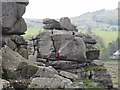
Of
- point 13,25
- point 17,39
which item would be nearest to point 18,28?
point 13,25

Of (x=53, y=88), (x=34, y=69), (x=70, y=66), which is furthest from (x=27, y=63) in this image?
(x=70, y=66)

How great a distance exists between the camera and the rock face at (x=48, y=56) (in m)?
28.4

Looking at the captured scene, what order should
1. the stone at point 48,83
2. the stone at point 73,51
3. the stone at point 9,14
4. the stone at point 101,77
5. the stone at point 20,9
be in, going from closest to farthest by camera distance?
the stone at point 48,83
the stone at point 9,14
the stone at point 20,9
the stone at point 73,51
the stone at point 101,77

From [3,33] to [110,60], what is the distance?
16757 centimetres

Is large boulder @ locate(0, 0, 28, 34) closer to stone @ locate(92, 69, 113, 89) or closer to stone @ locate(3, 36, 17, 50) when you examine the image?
stone @ locate(3, 36, 17, 50)

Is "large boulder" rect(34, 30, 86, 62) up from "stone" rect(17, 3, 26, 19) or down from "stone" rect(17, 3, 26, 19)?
down

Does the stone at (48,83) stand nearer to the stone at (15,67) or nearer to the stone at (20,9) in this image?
the stone at (15,67)

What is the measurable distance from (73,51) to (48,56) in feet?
24.5

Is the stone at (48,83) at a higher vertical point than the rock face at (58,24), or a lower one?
lower

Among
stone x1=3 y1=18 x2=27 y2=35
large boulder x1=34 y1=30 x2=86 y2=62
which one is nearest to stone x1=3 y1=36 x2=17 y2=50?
stone x1=3 y1=18 x2=27 y2=35

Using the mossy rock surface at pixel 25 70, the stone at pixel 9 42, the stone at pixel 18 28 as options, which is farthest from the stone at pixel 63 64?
the mossy rock surface at pixel 25 70

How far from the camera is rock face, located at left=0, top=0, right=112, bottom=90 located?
28.4m

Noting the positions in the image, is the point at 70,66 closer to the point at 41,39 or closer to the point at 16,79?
the point at 41,39

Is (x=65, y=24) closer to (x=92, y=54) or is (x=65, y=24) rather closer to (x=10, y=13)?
(x=92, y=54)
